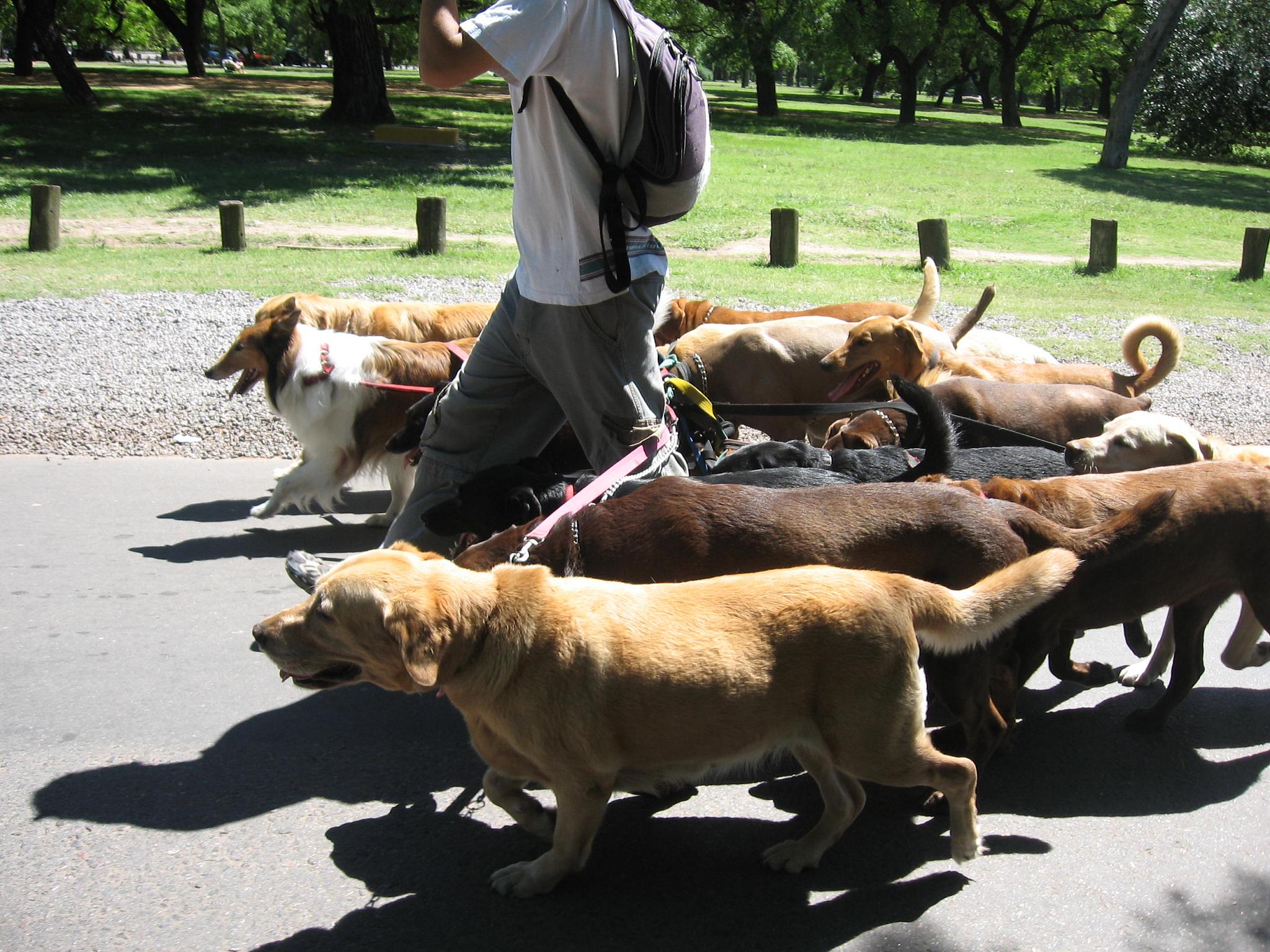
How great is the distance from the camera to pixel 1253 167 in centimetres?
3841

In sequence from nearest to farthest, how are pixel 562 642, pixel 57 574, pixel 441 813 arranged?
pixel 562 642, pixel 441 813, pixel 57 574

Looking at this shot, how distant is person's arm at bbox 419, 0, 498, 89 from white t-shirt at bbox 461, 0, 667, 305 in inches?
3.3

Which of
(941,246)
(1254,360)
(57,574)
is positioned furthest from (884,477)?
(941,246)

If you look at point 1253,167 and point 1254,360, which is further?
point 1253,167

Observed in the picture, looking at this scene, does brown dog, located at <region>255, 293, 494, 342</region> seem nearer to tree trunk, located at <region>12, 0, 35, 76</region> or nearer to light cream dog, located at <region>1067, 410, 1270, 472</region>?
light cream dog, located at <region>1067, 410, 1270, 472</region>

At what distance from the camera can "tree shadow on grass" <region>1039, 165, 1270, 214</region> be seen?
2858 centimetres

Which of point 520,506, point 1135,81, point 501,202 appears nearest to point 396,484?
point 520,506

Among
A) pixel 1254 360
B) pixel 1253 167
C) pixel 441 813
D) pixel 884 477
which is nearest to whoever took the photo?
pixel 441 813

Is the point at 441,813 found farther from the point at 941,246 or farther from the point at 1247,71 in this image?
the point at 1247,71

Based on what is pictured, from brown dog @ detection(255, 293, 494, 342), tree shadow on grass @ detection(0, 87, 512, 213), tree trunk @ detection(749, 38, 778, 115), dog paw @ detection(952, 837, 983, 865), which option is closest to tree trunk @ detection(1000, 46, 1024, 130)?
tree trunk @ detection(749, 38, 778, 115)

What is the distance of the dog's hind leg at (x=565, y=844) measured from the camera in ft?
11.2

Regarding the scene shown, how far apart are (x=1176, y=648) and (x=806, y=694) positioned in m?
2.31

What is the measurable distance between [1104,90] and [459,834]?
7834 cm

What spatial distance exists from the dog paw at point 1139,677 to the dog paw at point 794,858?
7.44 ft
